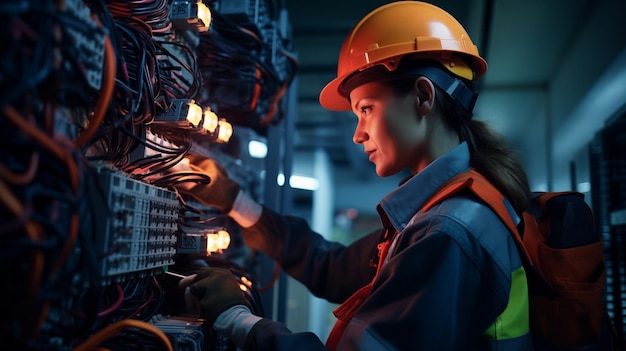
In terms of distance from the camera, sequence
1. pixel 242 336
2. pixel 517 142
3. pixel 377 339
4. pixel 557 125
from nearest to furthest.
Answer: pixel 377 339, pixel 242 336, pixel 557 125, pixel 517 142

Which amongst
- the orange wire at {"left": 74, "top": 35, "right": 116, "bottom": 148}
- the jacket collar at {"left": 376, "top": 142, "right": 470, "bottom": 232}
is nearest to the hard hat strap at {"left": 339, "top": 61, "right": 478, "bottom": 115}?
the jacket collar at {"left": 376, "top": 142, "right": 470, "bottom": 232}

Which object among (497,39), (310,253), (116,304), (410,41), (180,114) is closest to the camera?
(116,304)

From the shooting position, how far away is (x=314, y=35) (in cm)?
264

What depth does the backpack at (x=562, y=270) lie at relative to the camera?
0.93 metres

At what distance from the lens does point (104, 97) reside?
2.13ft

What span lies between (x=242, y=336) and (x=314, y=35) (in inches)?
82.6

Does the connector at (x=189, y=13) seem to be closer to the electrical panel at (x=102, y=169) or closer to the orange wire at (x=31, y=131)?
the electrical panel at (x=102, y=169)

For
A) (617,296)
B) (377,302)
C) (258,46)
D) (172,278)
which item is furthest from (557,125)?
(172,278)

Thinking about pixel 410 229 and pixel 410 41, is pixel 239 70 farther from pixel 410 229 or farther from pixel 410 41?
pixel 410 229

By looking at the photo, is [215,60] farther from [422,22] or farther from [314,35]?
[314,35]

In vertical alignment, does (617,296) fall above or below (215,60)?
below

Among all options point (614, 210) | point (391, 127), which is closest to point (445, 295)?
point (391, 127)

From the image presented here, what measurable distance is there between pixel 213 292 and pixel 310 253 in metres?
0.53

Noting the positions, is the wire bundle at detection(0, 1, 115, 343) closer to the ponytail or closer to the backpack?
the backpack
